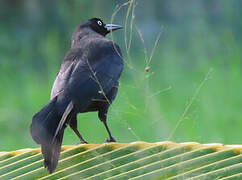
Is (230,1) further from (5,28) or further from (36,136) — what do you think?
(36,136)

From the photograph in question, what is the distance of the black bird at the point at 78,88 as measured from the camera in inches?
97.2

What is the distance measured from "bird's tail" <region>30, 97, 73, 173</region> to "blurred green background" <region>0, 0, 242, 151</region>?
2.36 m

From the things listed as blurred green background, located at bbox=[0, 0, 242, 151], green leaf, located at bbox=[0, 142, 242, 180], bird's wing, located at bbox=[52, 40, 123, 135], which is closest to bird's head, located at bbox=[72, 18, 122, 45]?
bird's wing, located at bbox=[52, 40, 123, 135]

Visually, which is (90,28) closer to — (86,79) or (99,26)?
(99,26)

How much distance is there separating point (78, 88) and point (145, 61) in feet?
11.2

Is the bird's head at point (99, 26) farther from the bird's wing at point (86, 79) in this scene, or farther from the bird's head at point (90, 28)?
the bird's wing at point (86, 79)

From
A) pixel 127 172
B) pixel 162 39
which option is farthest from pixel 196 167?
pixel 162 39

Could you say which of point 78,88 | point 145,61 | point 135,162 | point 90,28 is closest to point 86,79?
point 78,88

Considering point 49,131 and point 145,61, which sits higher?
Answer: point 49,131

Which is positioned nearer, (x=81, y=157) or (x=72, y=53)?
(x=81, y=157)

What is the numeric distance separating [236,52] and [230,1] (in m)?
0.81

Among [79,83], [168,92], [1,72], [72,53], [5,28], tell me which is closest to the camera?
[79,83]

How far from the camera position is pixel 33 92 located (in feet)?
22.3

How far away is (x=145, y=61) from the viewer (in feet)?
21.4
